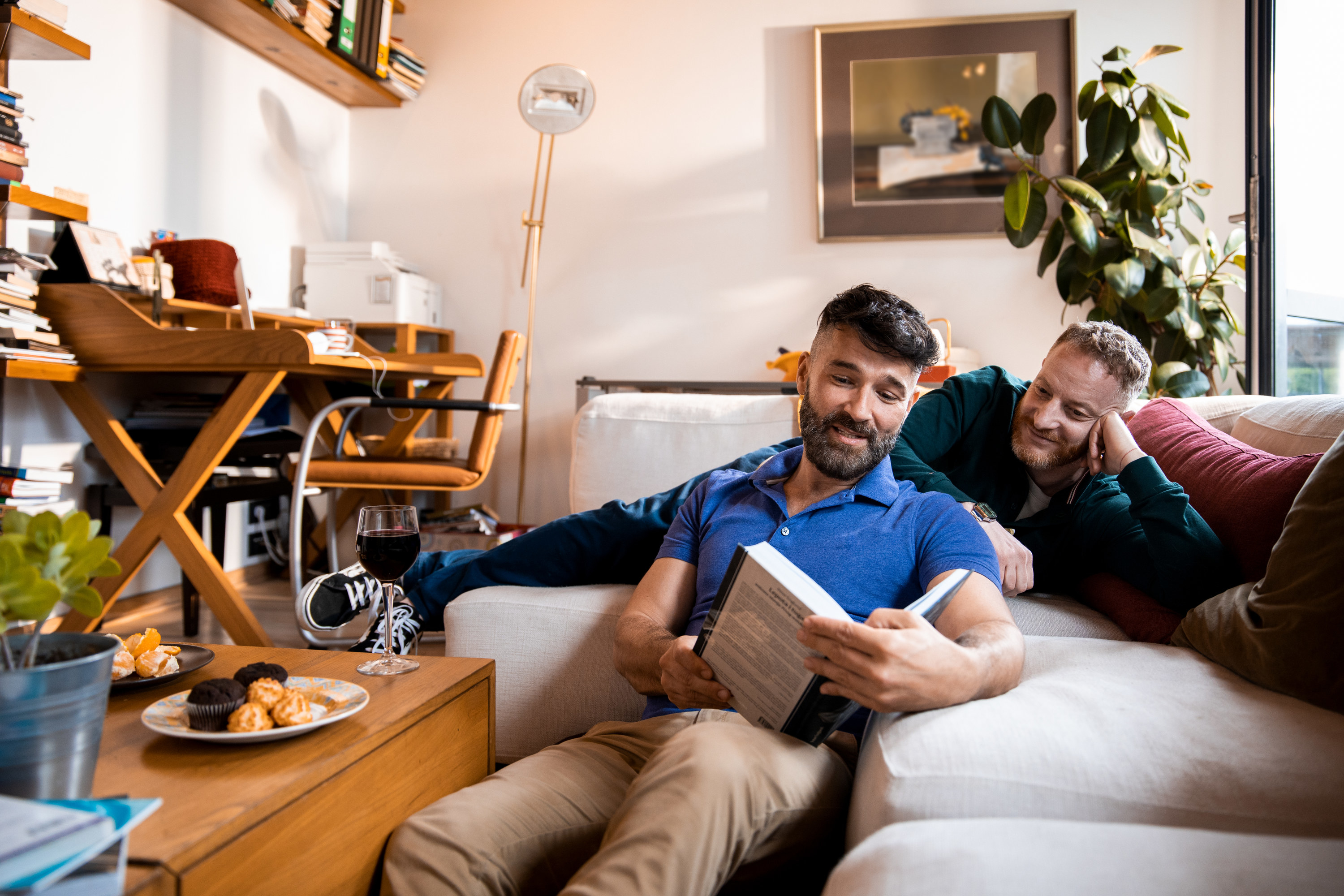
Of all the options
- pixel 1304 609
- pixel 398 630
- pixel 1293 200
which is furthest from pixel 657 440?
pixel 1293 200

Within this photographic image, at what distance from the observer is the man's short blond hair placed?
165cm

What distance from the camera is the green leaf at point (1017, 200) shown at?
3.08m

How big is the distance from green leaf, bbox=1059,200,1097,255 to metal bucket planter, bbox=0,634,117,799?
3.06 m

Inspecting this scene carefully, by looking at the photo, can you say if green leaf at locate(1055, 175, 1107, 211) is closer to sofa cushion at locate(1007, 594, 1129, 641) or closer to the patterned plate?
sofa cushion at locate(1007, 594, 1129, 641)

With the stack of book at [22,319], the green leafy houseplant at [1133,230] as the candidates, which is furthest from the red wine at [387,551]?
the green leafy houseplant at [1133,230]

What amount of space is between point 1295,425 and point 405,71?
3817 millimetres

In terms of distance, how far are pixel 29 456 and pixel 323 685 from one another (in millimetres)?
2293

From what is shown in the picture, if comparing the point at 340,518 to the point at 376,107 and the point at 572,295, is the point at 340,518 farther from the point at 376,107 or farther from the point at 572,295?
the point at 376,107

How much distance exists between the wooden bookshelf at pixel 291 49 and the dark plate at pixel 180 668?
9.45 feet

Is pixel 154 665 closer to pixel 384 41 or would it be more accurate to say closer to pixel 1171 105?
pixel 1171 105

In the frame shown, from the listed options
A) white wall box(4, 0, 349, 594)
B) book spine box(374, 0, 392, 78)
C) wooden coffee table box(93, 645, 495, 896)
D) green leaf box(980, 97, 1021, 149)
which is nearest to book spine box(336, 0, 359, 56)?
book spine box(374, 0, 392, 78)

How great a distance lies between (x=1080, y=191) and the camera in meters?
3.01

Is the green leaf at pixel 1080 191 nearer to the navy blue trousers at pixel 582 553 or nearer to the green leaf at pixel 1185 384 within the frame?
the green leaf at pixel 1185 384

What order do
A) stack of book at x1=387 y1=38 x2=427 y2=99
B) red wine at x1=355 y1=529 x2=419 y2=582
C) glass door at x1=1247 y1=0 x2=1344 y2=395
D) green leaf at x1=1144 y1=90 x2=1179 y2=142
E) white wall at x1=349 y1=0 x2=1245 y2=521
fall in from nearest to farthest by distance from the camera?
red wine at x1=355 y1=529 x2=419 y2=582, glass door at x1=1247 y1=0 x2=1344 y2=395, green leaf at x1=1144 y1=90 x2=1179 y2=142, white wall at x1=349 y1=0 x2=1245 y2=521, stack of book at x1=387 y1=38 x2=427 y2=99
